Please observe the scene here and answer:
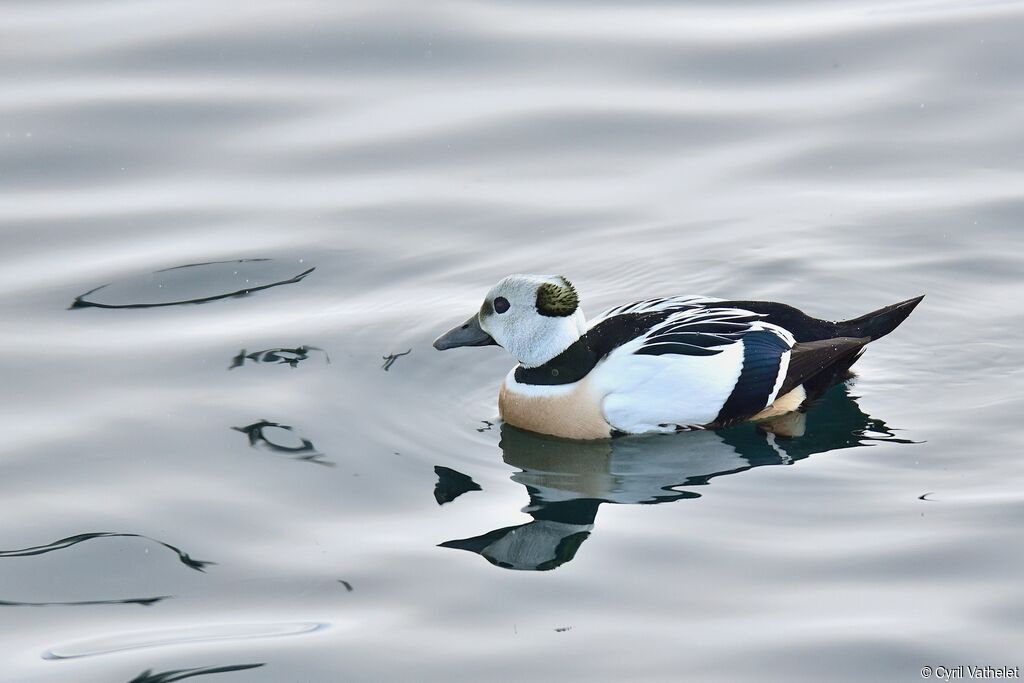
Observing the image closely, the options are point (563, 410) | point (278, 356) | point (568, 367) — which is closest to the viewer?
point (563, 410)

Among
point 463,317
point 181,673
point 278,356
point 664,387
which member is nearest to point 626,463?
point 664,387

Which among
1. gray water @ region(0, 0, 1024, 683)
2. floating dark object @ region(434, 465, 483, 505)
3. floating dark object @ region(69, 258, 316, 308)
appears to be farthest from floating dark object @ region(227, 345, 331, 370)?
floating dark object @ region(434, 465, 483, 505)

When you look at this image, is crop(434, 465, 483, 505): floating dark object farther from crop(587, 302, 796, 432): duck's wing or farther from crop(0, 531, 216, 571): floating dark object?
crop(0, 531, 216, 571): floating dark object

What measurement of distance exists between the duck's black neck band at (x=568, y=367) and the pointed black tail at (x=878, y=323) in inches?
53.9

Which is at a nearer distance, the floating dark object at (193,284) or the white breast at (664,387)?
the white breast at (664,387)

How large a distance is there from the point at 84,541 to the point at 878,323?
14.0 feet

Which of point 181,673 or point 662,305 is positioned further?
point 662,305

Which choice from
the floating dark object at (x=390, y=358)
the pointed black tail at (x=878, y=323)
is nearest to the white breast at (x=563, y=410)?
the floating dark object at (x=390, y=358)

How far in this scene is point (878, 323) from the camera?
28.8ft

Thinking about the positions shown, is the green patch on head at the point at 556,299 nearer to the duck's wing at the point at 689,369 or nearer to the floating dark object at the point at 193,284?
the duck's wing at the point at 689,369

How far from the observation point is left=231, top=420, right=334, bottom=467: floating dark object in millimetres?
8109

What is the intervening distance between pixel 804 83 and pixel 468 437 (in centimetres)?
533

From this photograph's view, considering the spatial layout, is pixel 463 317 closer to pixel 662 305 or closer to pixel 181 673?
pixel 662 305

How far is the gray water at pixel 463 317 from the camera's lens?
6.50 m
